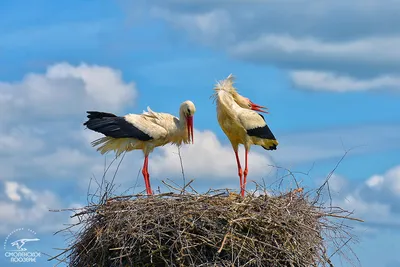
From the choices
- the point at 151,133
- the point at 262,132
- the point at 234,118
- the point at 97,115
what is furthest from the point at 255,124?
the point at 97,115

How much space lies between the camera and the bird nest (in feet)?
31.0

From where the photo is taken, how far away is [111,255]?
32.2ft

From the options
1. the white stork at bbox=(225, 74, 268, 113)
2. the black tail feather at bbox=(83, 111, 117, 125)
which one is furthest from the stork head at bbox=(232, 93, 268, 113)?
the black tail feather at bbox=(83, 111, 117, 125)

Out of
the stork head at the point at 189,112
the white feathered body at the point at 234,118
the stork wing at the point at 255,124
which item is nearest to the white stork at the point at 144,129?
the stork head at the point at 189,112

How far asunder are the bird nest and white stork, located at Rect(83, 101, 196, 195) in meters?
2.49

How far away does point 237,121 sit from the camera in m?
12.3

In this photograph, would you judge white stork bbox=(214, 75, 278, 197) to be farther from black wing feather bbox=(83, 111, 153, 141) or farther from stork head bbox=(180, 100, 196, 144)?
black wing feather bbox=(83, 111, 153, 141)

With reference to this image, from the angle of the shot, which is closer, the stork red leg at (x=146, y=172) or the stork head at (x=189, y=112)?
the stork head at (x=189, y=112)

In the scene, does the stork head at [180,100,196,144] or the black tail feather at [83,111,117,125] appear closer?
the stork head at [180,100,196,144]

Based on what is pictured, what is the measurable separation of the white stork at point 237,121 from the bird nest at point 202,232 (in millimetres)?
2325

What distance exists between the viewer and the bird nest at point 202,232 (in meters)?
9.45

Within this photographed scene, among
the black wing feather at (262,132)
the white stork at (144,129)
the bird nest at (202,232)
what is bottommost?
the bird nest at (202,232)

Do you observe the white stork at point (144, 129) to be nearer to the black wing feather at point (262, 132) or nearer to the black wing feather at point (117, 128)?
the black wing feather at point (117, 128)

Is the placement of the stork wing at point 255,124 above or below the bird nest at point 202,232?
above
